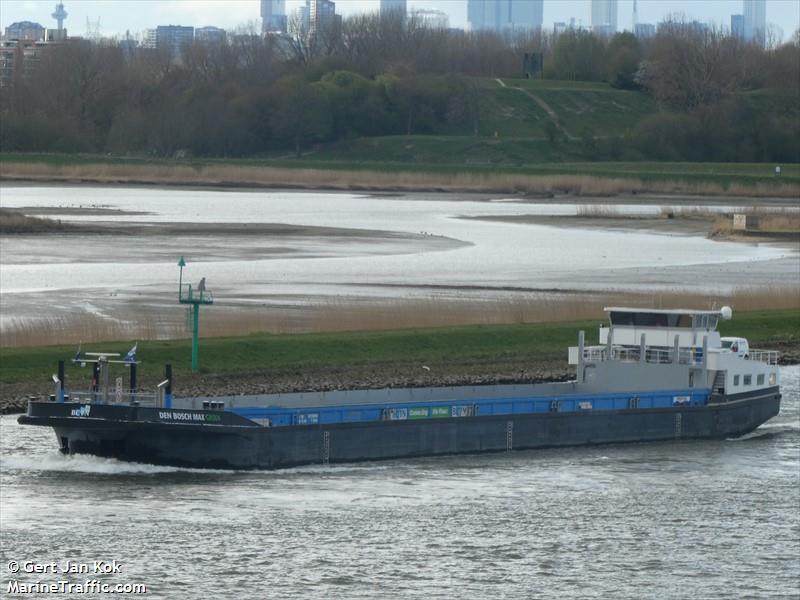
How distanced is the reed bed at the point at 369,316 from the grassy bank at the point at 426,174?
84472 millimetres

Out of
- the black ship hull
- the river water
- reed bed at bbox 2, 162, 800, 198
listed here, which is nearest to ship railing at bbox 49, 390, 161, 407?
the black ship hull

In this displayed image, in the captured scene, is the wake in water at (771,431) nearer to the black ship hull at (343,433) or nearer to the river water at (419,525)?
the black ship hull at (343,433)

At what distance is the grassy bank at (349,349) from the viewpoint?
5003 centimetres

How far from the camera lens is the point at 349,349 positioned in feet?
181

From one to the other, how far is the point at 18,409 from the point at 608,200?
108 metres

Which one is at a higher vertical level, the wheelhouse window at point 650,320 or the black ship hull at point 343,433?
the wheelhouse window at point 650,320

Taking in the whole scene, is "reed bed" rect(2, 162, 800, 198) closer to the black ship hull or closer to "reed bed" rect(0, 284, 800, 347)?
"reed bed" rect(0, 284, 800, 347)

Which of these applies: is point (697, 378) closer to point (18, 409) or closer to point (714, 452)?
point (714, 452)

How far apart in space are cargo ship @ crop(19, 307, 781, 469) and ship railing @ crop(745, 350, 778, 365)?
0.49 feet

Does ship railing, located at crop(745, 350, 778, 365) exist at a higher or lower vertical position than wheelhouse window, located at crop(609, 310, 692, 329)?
lower

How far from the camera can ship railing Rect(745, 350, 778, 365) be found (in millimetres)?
51469

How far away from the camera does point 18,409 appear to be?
46.2 m

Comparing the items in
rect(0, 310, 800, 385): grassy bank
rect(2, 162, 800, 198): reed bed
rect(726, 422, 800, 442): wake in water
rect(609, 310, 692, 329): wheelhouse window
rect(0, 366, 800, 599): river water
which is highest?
rect(2, 162, 800, 198): reed bed

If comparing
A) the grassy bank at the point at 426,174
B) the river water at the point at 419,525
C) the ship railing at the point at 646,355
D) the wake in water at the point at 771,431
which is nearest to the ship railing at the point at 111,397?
the river water at the point at 419,525
